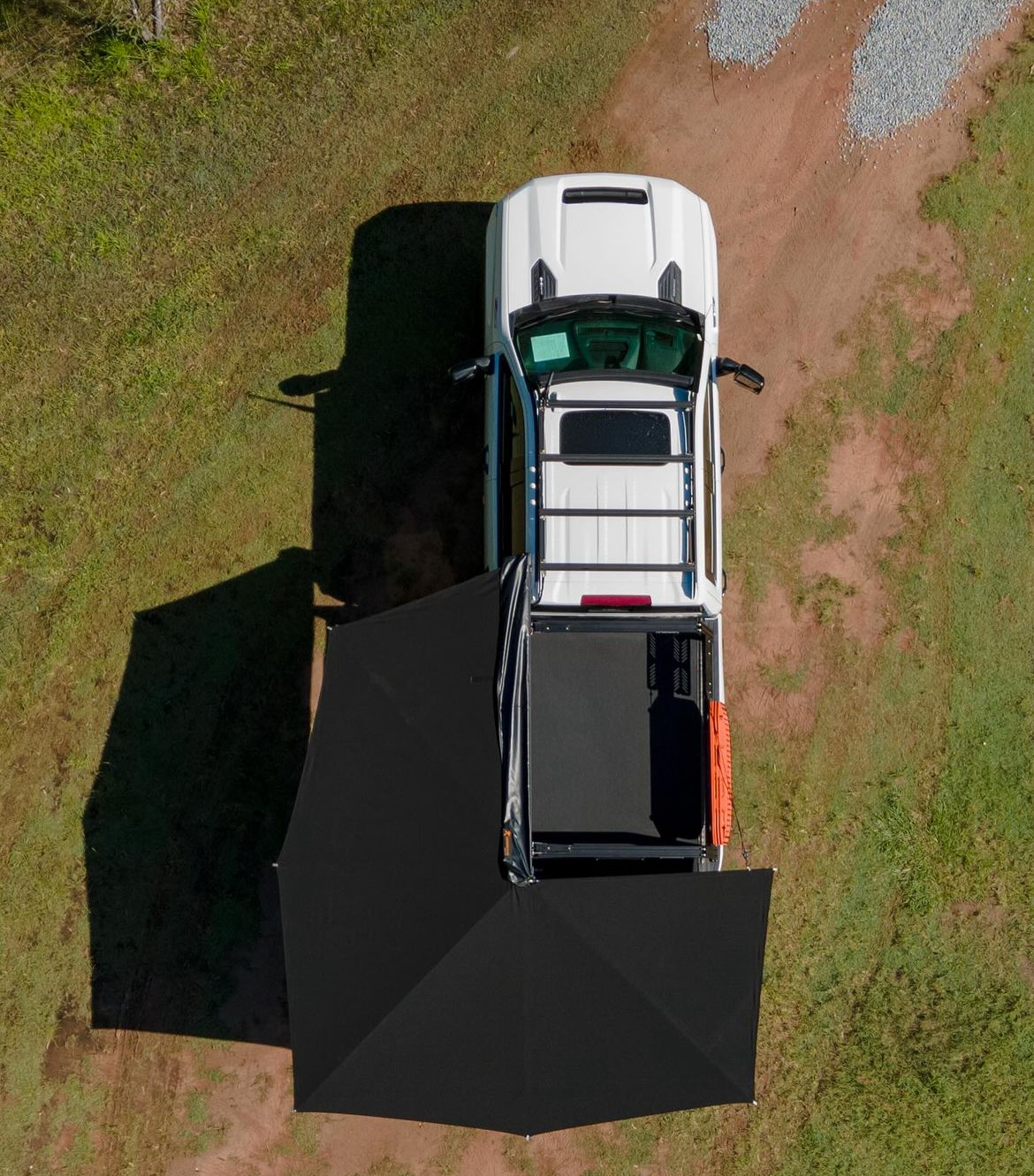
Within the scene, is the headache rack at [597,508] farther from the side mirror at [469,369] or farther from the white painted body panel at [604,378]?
the side mirror at [469,369]

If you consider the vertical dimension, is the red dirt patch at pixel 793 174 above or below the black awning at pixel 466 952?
above

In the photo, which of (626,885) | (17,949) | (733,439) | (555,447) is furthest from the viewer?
(733,439)

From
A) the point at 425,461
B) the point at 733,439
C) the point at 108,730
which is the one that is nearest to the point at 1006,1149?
the point at 733,439

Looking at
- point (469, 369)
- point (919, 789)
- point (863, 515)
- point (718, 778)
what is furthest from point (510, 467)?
point (919, 789)

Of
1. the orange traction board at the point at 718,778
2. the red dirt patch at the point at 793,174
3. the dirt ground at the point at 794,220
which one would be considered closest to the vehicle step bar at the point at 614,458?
the dirt ground at the point at 794,220

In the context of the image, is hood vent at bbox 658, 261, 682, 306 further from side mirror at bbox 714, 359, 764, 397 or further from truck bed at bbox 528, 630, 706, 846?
truck bed at bbox 528, 630, 706, 846

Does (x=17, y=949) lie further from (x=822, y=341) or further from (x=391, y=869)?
(x=822, y=341)
